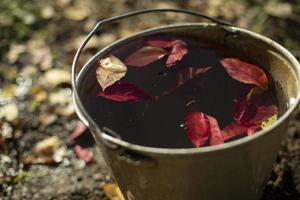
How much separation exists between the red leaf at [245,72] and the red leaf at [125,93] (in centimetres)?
24

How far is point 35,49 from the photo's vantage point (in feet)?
7.50

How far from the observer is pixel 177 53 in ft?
4.85

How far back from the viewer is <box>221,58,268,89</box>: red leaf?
4.58ft

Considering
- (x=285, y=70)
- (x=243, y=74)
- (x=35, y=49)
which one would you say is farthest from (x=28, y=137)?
(x=285, y=70)

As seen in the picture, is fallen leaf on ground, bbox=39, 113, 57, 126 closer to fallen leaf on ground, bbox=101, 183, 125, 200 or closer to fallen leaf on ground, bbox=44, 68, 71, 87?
fallen leaf on ground, bbox=44, 68, 71, 87

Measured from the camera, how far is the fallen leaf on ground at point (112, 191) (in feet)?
5.44

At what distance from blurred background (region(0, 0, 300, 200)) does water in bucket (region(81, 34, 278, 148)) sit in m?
0.41

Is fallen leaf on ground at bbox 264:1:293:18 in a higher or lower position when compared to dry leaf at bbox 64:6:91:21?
higher

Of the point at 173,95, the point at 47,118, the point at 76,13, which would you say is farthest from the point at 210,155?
the point at 76,13

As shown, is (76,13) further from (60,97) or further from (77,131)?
(77,131)

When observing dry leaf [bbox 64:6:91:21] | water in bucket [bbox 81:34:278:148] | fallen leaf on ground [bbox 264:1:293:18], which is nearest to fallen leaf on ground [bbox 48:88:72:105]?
dry leaf [bbox 64:6:91:21]

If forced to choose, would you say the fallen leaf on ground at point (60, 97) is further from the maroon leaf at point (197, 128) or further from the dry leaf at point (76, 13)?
the maroon leaf at point (197, 128)

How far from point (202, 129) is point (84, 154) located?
69 centimetres

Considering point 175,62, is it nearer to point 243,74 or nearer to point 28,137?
point 243,74
